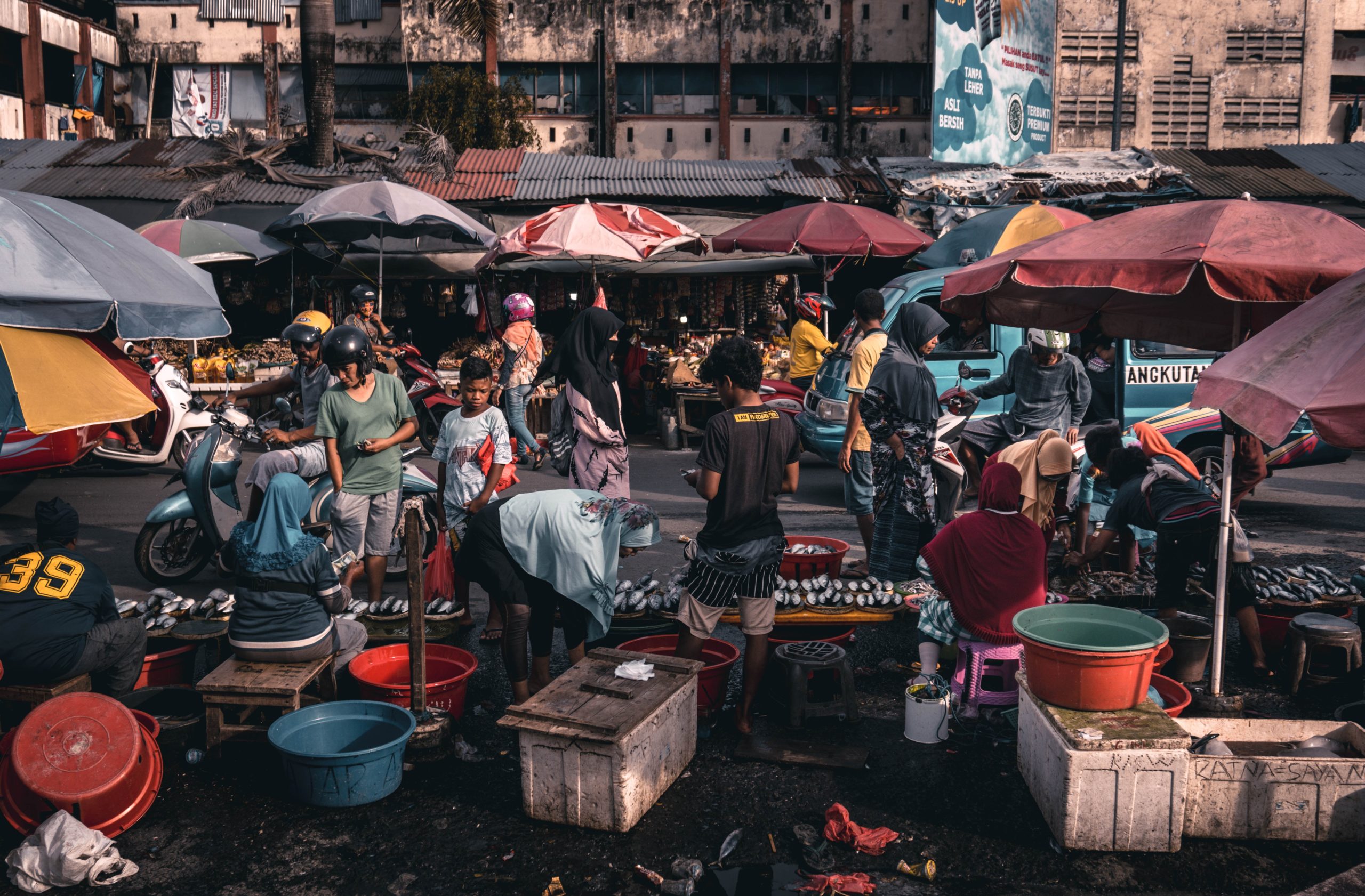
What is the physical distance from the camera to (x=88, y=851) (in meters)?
3.88

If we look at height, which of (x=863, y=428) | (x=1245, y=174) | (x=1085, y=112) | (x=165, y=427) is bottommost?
(x=165, y=427)

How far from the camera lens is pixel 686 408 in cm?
1378

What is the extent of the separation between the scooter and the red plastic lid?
736cm

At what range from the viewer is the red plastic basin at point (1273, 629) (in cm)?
600

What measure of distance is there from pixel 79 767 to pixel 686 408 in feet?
33.2

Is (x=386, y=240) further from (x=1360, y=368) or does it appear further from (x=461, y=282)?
(x=1360, y=368)

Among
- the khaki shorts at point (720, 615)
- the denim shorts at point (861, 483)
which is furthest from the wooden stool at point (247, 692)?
the denim shorts at point (861, 483)

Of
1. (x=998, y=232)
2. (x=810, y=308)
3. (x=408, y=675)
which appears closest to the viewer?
(x=408, y=675)

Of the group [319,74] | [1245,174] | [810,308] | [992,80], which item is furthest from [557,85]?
[810,308]

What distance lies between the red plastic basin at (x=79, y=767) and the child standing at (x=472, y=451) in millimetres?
2155

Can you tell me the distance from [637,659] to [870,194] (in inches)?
552

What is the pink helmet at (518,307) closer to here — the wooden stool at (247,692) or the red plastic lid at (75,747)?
the wooden stool at (247,692)

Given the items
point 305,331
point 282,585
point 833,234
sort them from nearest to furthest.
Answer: point 282,585, point 305,331, point 833,234

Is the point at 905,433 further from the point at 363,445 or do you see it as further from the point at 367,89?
the point at 367,89
